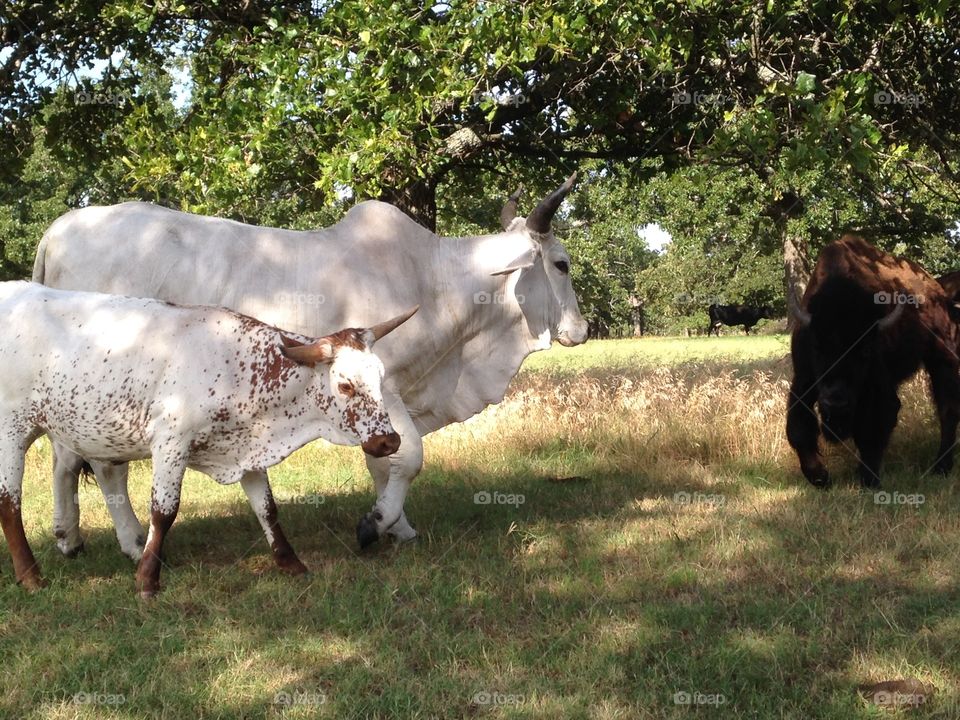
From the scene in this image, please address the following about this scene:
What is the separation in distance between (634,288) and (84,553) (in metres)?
52.0

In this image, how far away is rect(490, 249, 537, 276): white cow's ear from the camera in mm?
7346

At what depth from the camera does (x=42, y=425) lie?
592 cm

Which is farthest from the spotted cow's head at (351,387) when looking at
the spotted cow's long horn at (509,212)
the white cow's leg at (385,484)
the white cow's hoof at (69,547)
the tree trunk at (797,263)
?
the tree trunk at (797,263)

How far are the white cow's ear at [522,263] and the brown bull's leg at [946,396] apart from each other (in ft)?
13.9

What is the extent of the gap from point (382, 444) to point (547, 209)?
2.47 m

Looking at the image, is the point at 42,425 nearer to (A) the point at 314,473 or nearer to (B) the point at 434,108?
(A) the point at 314,473

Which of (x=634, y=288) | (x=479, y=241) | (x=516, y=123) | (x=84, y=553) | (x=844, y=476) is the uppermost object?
(x=516, y=123)

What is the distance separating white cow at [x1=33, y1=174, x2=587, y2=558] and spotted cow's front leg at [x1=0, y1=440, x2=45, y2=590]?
694 mm

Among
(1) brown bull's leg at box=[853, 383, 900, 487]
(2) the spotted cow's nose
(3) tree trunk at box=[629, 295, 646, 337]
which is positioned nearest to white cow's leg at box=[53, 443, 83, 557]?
(2) the spotted cow's nose

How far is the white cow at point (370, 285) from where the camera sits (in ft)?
22.0

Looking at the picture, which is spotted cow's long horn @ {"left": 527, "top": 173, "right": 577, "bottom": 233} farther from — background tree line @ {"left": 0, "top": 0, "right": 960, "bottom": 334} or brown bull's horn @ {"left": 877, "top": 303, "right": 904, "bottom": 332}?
brown bull's horn @ {"left": 877, "top": 303, "right": 904, "bottom": 332}

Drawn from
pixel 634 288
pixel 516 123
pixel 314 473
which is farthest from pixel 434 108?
pixel 634 288

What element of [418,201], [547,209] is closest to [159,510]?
[547,209]

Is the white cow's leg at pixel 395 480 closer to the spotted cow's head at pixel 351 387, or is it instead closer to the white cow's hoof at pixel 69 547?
the spotted cow's head at pixel 351 387
